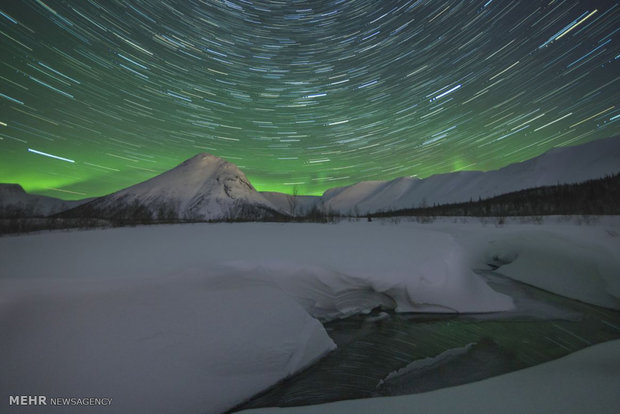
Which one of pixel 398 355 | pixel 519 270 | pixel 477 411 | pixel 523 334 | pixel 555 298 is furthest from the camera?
pixel 519 270

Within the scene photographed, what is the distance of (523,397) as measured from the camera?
7.68 feet

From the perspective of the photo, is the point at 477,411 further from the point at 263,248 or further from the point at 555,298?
the point at 555,298

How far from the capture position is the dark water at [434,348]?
3102mm

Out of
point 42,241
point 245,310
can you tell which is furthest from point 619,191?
point 42,241

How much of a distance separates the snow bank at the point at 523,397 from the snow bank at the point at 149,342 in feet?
2.30

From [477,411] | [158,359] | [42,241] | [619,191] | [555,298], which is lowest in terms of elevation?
[555,298]

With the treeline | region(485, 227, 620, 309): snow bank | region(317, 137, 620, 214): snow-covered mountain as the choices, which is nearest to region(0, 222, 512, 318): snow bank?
region(485, 227, 620, 309): snow bank

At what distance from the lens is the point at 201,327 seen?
3.16 metres

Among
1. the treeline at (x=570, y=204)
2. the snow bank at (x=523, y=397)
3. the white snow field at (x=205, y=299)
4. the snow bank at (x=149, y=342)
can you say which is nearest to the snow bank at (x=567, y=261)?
the white snow field at (x=205, y=299)

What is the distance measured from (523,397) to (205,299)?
3626mm

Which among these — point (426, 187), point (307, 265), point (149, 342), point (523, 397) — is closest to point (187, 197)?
point (426, 187)

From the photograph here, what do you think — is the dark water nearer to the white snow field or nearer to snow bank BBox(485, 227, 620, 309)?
the white snow field

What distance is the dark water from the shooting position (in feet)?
10.2

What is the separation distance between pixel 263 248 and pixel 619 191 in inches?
1197
